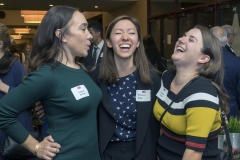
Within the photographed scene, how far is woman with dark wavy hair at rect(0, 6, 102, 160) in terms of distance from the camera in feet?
4.95

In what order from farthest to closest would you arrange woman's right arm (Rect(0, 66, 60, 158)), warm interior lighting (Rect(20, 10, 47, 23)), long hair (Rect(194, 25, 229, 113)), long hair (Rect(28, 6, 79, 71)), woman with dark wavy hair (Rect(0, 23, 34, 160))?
warm interior lighting (Rect(20, 10, 47, 23)), woman with dark wavy hair (Rect(0, 23, 34, 160)), long hair (Rect(194, 25, 229, 113)), long hair (Rect(28, 6, 79, 71)), woman's right arm (Rect(0, 66, 60, 158))

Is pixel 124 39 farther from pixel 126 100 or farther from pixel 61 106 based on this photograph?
pixel 61 106

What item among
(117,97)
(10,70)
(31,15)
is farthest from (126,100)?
(31,15)

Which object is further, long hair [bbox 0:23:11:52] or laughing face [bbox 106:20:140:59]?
long hair [bbox 0:23:11:52]

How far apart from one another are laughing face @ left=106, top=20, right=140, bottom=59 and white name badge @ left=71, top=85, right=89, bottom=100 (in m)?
0.45

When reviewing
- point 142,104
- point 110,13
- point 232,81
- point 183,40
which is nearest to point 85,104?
point 142,104

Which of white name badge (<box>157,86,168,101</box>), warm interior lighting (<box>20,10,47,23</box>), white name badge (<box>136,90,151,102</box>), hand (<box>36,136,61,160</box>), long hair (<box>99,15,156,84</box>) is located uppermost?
warm interior lighting (<box>20,10,47,23</box>)

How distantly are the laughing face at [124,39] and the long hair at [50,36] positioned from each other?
0.41m

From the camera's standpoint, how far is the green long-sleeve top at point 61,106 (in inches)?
59.1

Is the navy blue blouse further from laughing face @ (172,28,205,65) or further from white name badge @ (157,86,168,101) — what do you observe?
laughing face @ (172,28,205,65)

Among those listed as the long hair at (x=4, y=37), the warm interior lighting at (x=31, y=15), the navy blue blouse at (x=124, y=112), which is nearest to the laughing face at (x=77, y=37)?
the navy blue blouse at (x=124, y=112)

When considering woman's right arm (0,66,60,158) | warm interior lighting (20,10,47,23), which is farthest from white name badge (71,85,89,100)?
warm interior lighting (20,10,47,23)

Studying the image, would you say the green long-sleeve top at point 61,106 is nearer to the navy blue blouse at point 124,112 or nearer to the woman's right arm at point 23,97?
the woman's right arm at point 23,97

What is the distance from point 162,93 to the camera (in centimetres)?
186
